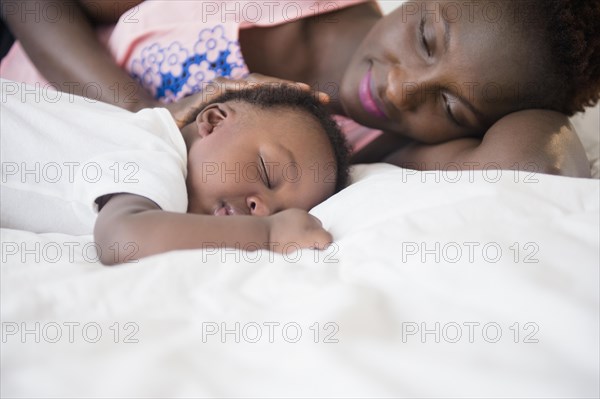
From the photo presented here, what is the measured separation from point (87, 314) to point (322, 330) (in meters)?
0.20

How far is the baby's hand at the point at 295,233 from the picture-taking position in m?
0.64

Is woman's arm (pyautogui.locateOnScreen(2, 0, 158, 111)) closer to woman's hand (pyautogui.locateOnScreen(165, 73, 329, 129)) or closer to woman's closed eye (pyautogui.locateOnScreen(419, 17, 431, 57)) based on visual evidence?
woman's hand (pyautogui.locateOnScreen(165, 73, 329, 129))

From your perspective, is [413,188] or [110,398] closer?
[110,398]

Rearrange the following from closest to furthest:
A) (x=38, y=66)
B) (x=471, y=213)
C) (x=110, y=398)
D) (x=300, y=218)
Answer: (x=110, y=398) < (x=471, y=213) < (x=300, y=218) < (x=38, y=66)

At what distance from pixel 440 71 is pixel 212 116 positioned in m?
0.44

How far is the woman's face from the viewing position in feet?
3.23

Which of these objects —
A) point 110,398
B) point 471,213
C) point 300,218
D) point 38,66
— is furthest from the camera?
point 38,66

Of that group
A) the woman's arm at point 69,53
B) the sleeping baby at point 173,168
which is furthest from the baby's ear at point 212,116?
the woman's arm at point 69,53

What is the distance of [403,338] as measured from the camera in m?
0.41

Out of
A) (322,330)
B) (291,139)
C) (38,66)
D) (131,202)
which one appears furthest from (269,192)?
(38,66)

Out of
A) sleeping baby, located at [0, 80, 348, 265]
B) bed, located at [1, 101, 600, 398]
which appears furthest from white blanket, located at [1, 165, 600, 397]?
sleeping baby, located at [0, 80, 348, 265]

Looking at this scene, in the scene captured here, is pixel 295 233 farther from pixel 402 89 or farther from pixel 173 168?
pixel 402 89

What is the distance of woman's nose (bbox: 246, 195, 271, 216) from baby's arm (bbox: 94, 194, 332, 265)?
0.42ft

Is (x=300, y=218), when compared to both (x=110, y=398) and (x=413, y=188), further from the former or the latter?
(x=110, y=398)
